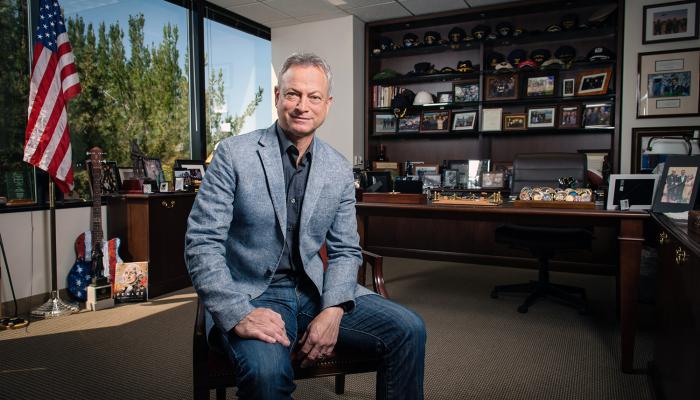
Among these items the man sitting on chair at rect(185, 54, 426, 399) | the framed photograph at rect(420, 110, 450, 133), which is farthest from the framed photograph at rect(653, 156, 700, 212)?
the framed photograph at rect(420, 110, 450, 133)

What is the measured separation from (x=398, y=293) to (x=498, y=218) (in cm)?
137

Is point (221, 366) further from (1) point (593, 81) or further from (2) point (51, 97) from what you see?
(1) point (593, 81)

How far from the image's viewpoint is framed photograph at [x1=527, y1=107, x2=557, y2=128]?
4.97m

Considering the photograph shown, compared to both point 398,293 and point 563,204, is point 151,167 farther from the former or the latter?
point 563,204

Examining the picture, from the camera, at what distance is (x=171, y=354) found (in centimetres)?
250

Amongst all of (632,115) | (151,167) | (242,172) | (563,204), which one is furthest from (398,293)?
(632,115)

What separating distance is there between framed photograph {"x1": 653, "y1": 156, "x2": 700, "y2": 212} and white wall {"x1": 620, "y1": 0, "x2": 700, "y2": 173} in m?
2.79

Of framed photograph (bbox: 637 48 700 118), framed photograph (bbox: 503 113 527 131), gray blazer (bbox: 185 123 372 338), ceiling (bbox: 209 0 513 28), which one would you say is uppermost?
ceiling (bbox: 209 0 513 28)

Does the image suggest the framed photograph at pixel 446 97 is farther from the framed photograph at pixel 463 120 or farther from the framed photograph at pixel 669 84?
the framed photograph at pixel 669 84

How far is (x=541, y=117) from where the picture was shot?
16.5 feet

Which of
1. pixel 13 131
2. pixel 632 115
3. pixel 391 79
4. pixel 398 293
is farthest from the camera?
pixel 391 79

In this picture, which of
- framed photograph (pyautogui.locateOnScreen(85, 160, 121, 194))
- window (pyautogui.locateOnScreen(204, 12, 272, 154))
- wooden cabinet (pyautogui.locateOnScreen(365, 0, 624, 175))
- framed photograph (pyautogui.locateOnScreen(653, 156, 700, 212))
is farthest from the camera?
window (pyautogui.locateOnScreen(204, 12, 272, 154))

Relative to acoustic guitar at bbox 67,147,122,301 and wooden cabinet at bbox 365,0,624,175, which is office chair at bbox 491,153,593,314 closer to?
wooden cabinet at bbox 365,0,624,175

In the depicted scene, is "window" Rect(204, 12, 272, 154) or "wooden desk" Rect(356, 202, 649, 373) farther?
"window" Rect(204, 12, 272, 154)
